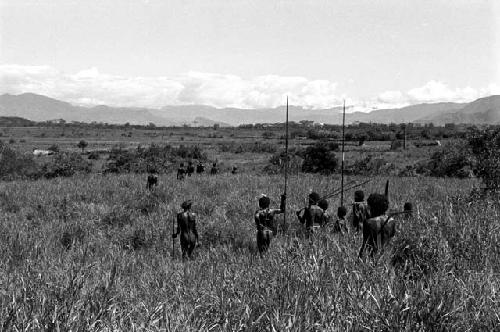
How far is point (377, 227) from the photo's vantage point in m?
6.52

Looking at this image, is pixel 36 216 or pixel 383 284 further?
pixel 36 216

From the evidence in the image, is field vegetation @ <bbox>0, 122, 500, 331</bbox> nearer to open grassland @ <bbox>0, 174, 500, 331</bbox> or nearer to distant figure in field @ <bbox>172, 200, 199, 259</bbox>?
open grassland @ <bbox>0, 174, 500, 331</bbox>

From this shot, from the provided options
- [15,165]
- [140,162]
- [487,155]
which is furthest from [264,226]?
[15,165]

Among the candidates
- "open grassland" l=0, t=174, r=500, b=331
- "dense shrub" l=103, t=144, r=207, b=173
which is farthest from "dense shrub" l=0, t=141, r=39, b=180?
"open grassland" l=0, t=174, r=500, b=331

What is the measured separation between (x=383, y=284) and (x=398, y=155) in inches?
2049

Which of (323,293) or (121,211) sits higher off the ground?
(323,293)

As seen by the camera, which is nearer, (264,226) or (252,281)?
(252,281)

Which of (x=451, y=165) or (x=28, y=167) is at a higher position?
(x=451, y=165)

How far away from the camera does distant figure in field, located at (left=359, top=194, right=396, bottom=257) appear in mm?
6500

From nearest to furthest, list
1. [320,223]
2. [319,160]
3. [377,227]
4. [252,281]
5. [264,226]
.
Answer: [252,281] → [377,227] → [264,226] → [320,223] → [319,160]

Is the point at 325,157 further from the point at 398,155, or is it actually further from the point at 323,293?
the point at 323,293

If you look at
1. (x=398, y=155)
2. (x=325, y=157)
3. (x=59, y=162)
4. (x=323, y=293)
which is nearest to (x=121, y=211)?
(x=323, y=293)

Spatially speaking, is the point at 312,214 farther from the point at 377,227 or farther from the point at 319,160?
the point at 319,160

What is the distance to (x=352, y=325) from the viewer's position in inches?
167
